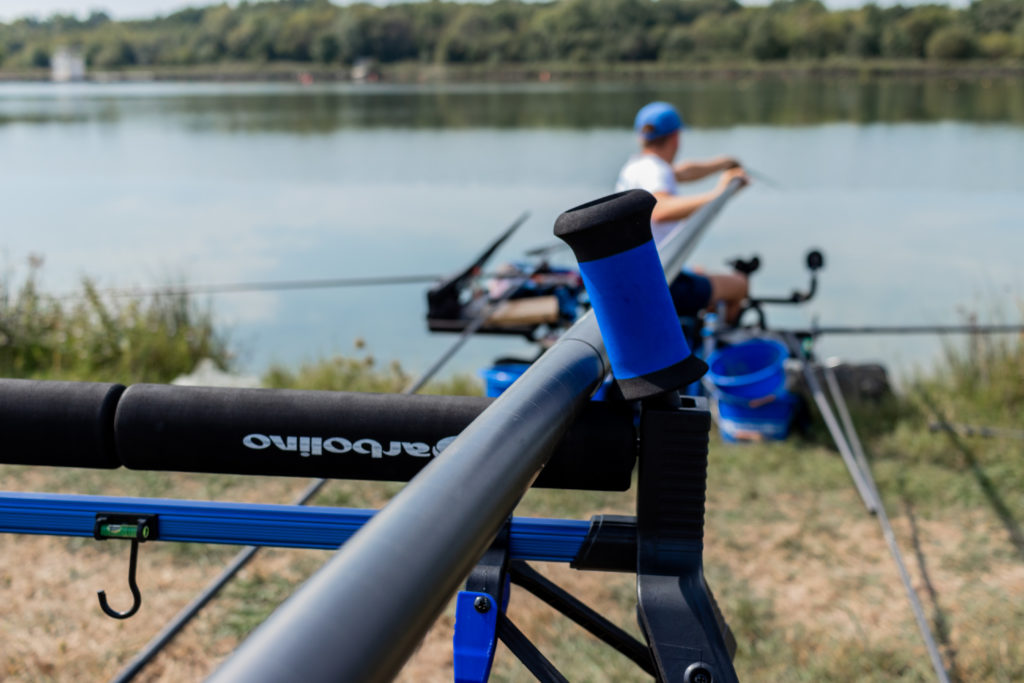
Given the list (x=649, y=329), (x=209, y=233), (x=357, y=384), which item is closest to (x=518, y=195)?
(x=209, y=233)

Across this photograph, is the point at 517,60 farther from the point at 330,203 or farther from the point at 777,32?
the point at 330,203

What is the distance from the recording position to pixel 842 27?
2242 inches

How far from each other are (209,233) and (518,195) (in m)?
4.22

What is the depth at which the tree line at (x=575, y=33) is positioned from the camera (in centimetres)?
5359

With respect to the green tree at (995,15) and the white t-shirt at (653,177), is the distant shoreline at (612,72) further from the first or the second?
the white t-shirt at (653,177)

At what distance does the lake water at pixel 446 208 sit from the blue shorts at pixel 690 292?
71.6 inches

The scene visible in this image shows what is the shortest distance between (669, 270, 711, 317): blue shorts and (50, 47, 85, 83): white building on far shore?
78.4 meters

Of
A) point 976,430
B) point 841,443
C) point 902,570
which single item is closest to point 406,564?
point 902,570

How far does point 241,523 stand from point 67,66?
82473 millimetres

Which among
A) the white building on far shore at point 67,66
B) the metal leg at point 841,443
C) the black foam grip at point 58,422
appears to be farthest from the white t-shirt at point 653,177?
the white building on far shore at point 67,66

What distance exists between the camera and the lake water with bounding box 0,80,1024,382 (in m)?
8.90

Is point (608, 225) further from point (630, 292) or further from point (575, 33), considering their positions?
point (575, 33)

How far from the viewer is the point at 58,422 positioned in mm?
1175

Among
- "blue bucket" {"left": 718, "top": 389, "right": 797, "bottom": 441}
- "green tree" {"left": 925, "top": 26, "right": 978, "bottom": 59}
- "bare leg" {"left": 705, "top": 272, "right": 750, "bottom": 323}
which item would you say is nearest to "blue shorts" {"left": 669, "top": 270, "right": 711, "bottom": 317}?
"bare leg" {"left": 705, "top": 272, "right": 750, "bottom": 323}
